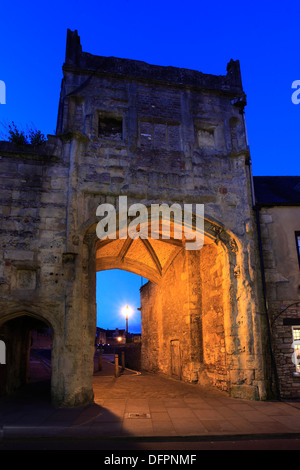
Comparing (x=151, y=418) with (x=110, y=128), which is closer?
(x=151, y=418)

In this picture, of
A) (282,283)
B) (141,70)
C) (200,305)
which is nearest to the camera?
(282,283)

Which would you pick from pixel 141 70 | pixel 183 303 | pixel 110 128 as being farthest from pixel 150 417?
pixel 141 70

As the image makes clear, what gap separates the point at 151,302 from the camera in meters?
18.8

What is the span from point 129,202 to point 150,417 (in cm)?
544

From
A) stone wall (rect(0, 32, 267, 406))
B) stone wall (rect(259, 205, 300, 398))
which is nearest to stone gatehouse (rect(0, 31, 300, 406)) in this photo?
stone wall (rect(0, 32, 267, 406))

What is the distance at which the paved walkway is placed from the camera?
5.73 m

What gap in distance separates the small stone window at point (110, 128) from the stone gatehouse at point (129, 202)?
4 centimetres

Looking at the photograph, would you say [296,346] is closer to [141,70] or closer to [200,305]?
[200,305]

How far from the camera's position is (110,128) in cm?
1083

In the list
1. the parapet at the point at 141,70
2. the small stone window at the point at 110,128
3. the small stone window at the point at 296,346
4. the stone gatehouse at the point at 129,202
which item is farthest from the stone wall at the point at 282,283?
the small stone window at the point at 110,128

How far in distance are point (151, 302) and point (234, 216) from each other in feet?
31.8

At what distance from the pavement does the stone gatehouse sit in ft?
2.53

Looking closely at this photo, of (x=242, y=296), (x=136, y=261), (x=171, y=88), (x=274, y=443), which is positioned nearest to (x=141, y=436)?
(x=274, y=443)

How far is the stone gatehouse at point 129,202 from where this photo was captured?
876 centimetres
